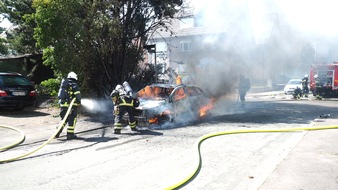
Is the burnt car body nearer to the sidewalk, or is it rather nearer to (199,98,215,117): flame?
(199,98,215,117): flame

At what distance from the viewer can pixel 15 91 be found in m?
12.2

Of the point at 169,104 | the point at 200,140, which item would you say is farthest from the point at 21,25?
the point at 200,140

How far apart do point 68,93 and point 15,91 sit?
5139mm

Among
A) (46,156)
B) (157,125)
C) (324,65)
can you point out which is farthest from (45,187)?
(324,65)

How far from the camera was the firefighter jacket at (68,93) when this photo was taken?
8.17 meters

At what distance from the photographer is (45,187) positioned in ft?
14.9

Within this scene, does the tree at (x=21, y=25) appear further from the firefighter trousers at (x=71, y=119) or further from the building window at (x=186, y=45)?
the firefighter trousers at (x=71, y=119)

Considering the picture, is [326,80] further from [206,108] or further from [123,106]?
[123,106]

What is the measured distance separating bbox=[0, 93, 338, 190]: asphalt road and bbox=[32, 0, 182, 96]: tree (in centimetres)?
285

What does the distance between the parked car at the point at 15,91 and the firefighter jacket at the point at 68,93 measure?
5.03 metres

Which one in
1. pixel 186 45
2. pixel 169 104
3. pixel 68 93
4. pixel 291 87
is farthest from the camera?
pixel 291 87

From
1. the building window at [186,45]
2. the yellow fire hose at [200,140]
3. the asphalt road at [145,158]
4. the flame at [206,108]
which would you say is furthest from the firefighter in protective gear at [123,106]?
the building window at [186,45]

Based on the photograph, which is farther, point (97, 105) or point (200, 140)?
point (97, 105)

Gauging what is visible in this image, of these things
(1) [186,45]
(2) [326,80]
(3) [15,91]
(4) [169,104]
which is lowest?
(4) [169,104]
